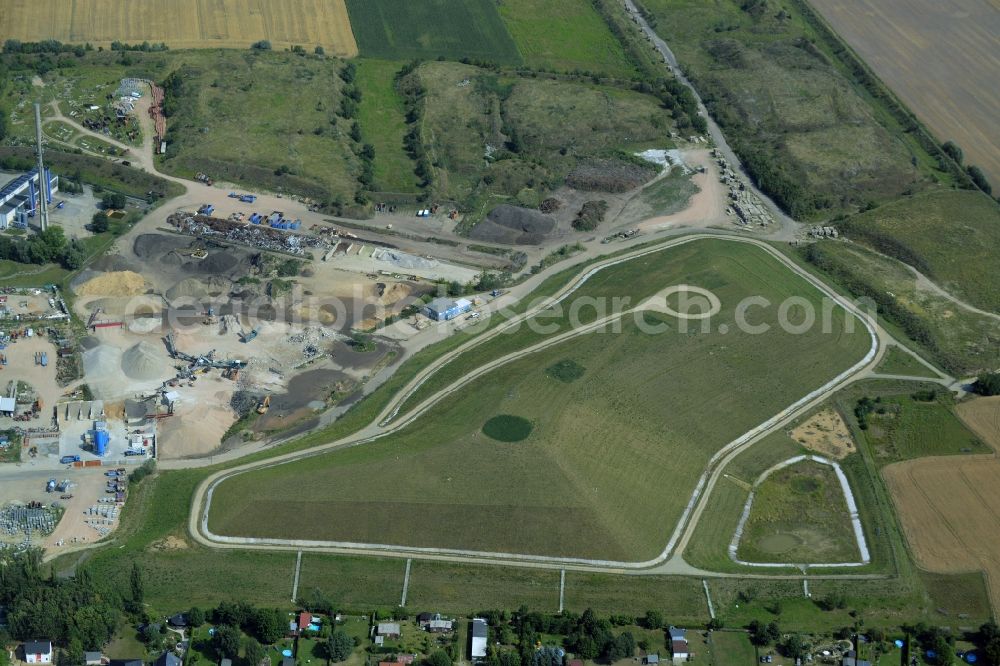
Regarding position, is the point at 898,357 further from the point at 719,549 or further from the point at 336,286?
the point at 336,286

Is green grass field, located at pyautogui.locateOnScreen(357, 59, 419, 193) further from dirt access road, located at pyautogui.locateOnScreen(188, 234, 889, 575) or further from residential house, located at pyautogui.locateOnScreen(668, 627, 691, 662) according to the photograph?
residential house, located at pyautogui.locateOnScreen(668, 627, 691, 662)

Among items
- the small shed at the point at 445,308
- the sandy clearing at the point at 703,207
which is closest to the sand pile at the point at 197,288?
the small shed at the point at 445,308

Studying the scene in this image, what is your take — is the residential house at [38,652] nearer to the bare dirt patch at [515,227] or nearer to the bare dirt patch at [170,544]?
the bare dirt patch at [170,544]

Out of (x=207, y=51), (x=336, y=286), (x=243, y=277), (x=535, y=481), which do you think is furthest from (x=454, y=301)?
(x=207, y=51)

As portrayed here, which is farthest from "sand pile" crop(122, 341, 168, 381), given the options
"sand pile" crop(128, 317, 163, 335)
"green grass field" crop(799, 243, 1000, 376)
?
"green grass field" crop(799, 243, 1000, 376)

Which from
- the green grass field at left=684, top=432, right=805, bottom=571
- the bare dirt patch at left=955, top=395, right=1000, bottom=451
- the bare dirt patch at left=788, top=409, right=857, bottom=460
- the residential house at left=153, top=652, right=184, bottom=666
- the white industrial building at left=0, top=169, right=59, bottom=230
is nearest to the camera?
the residential house at left=153, top=652, right=184, bottom=666

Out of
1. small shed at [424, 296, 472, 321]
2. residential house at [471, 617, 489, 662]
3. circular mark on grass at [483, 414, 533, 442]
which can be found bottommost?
residential house at [471, 617, 489, 662]
